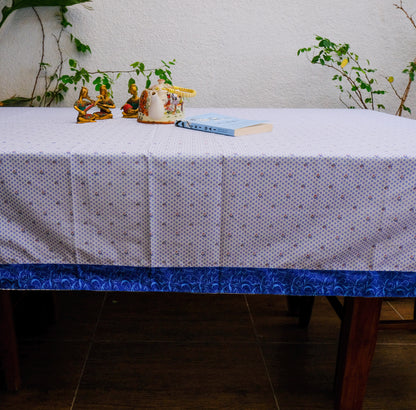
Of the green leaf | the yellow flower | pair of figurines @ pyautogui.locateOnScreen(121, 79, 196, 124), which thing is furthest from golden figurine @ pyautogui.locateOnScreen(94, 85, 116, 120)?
the yellow flower

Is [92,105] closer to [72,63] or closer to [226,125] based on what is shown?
[226,125]

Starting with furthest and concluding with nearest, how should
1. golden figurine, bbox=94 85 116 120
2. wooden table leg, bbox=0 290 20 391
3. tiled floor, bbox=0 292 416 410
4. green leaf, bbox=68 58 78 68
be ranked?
green leaf, bbox=68 58 78 68 → golden figurine, bbox=94 85 116 120 → tiled floor, bbox=0 292 416 410 → wooden table leg, bbox=0 290 20 391

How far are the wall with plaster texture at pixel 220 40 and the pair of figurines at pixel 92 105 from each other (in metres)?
0.72

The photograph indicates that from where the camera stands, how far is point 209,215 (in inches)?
36.8

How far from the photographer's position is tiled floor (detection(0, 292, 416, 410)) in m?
1.32

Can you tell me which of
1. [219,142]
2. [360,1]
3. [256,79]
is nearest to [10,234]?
[219,142]

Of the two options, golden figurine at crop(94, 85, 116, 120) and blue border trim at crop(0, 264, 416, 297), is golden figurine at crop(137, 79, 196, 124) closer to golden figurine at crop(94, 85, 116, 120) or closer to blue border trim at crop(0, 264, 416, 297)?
golden figurine at crop(94, 85, 116, 120)

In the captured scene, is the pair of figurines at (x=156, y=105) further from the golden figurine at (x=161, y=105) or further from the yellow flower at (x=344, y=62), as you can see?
the yellow flower at (x=344, y=62)

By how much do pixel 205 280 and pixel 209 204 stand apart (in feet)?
0.63

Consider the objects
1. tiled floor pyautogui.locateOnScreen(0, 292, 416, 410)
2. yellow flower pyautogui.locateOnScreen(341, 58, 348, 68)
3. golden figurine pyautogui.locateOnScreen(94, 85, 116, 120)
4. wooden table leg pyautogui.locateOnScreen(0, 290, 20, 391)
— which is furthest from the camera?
yellow flower pyautogui.locateOnScreen(341, 58, 348, 68)

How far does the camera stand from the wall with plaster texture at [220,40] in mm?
2047

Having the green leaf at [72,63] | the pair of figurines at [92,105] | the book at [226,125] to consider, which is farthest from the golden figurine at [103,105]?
the green leaf at [72,63]

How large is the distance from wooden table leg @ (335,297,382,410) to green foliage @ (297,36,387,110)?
130 cm

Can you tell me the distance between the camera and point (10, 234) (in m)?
0.94
